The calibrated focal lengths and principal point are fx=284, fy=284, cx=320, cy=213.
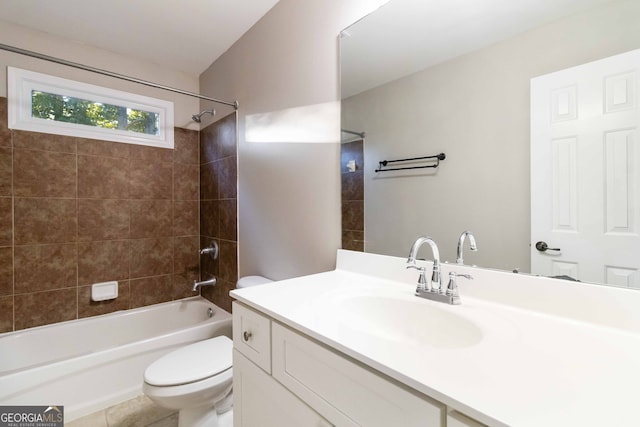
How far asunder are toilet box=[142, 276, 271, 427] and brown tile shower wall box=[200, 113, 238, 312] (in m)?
0.73

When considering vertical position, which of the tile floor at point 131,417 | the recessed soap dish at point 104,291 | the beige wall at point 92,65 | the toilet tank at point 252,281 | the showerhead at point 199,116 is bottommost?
the tile floor at point 131,417

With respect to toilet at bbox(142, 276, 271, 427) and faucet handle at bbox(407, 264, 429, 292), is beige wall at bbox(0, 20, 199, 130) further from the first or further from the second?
faucet handle at bbox(407, 264, 429, 292)

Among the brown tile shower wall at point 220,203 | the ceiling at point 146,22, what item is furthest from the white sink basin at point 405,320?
the ceiling at point 146,22

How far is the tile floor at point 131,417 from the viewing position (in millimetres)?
1602

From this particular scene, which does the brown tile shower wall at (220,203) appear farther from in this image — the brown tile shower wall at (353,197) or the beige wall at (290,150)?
the brown tile shower wall at (353,197)

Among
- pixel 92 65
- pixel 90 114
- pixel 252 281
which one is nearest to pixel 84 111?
pixel 90 114

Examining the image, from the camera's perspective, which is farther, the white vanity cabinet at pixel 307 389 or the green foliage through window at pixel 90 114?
the green foliage through window at pixel 90 114

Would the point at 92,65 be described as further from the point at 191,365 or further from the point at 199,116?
the point at 191,365

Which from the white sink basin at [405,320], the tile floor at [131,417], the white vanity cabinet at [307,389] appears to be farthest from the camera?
A: the tile floor at [131,417]

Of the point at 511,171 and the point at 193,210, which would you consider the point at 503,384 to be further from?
the point at 193,210

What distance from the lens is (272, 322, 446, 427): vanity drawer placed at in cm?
51

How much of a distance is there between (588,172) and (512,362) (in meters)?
0.56

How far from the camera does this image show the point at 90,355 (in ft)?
5.31

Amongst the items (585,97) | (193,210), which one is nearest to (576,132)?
(585,97)
